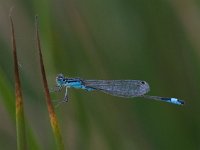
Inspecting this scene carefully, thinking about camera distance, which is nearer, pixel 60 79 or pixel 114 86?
pixel 60 79

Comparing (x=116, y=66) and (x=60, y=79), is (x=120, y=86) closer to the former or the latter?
(x=116, y=66)

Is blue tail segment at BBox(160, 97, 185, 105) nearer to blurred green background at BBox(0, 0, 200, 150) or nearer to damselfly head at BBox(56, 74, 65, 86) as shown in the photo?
blurred green background at BBox(0, 0, 200, 150)

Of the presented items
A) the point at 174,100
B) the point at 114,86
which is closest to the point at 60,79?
the point at 114,86

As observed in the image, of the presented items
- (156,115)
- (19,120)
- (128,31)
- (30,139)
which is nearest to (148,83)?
(156,115)

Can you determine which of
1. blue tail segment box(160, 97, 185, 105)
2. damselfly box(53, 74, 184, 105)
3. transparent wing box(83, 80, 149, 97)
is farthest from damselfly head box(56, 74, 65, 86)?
blue tail segment box(160, 97, 185, 105)

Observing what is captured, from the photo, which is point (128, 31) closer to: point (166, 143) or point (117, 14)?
point (117, 14)

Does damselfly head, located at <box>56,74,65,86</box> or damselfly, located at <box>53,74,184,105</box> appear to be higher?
damselfly head, located at <box>56,74,65,86</box>

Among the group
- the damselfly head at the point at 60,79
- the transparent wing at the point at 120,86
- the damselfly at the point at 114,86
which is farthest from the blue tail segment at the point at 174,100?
the damselfly head at the point at 60,79
